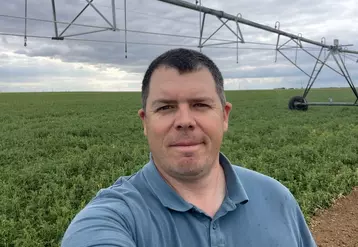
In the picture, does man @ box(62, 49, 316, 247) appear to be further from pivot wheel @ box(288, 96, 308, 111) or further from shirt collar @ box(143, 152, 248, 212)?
pivot wheel @ box(288, 96, 308, 111)

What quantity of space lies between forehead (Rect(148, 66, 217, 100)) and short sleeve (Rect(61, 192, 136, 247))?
43cm

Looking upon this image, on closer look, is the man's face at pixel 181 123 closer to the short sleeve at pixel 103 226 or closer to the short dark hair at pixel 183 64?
the short dark hair at pixel 183 64

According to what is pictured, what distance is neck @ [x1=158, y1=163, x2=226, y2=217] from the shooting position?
155cm

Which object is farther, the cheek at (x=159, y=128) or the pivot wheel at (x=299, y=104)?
the pivot wheel at (x=299, y=104)

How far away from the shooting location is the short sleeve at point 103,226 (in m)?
1.15

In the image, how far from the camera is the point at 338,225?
5.42m

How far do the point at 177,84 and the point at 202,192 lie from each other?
433 millimetres

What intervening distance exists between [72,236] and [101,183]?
591 centimetres

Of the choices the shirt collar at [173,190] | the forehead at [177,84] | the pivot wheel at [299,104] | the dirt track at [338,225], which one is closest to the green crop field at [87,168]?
the dirt track at [338,225]

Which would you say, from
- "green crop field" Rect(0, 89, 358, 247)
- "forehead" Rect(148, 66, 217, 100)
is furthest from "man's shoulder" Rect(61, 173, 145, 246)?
"green crop field" Rect(0, 89, 358, 247)

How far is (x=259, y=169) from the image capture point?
792cm

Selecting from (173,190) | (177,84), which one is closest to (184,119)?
(177,84)

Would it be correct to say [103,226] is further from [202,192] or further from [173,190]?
[202,192]

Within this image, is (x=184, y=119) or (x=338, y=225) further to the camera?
(x=338, y=225)
